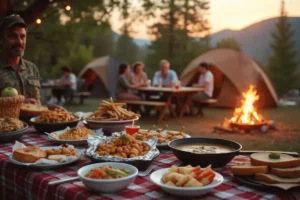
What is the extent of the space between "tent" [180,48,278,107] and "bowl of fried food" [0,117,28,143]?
414 inches

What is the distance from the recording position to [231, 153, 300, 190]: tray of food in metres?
1.54

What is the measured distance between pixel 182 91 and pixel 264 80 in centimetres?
528

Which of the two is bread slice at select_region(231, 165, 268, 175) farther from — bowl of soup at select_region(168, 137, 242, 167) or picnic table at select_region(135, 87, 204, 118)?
picnic table at select_region(135, 87, 204, 118)

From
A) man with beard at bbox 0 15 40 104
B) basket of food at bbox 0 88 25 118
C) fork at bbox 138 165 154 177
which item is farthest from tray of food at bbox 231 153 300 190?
man with beard at bbox 0 15 40 104

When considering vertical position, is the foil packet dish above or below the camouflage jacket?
below

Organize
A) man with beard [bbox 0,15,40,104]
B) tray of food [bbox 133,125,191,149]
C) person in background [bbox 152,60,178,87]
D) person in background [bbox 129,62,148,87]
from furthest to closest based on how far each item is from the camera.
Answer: person in background [bbox 152,60,178,87]
person in background [bbox 129,62,148,87]
man with beard [bbox 0,15,40,104]
tray of food [bbox 133,125,191,149]

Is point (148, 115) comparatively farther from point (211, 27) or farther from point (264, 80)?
point (211, 27)

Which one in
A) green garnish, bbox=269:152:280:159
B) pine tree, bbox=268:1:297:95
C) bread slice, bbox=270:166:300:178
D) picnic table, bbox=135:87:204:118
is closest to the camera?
bread slice, bbox=270:166:300:178

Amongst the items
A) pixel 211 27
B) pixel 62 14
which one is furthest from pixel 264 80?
pixel 211 27

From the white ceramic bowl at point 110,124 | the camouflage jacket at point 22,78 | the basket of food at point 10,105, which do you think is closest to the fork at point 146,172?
the white ceramic bowl at point 110,124

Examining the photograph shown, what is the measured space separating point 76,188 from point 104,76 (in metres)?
15.5

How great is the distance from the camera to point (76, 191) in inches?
60.6

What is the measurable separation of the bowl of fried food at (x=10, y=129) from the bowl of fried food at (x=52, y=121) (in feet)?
0.55

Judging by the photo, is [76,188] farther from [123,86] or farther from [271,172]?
[123,86]
